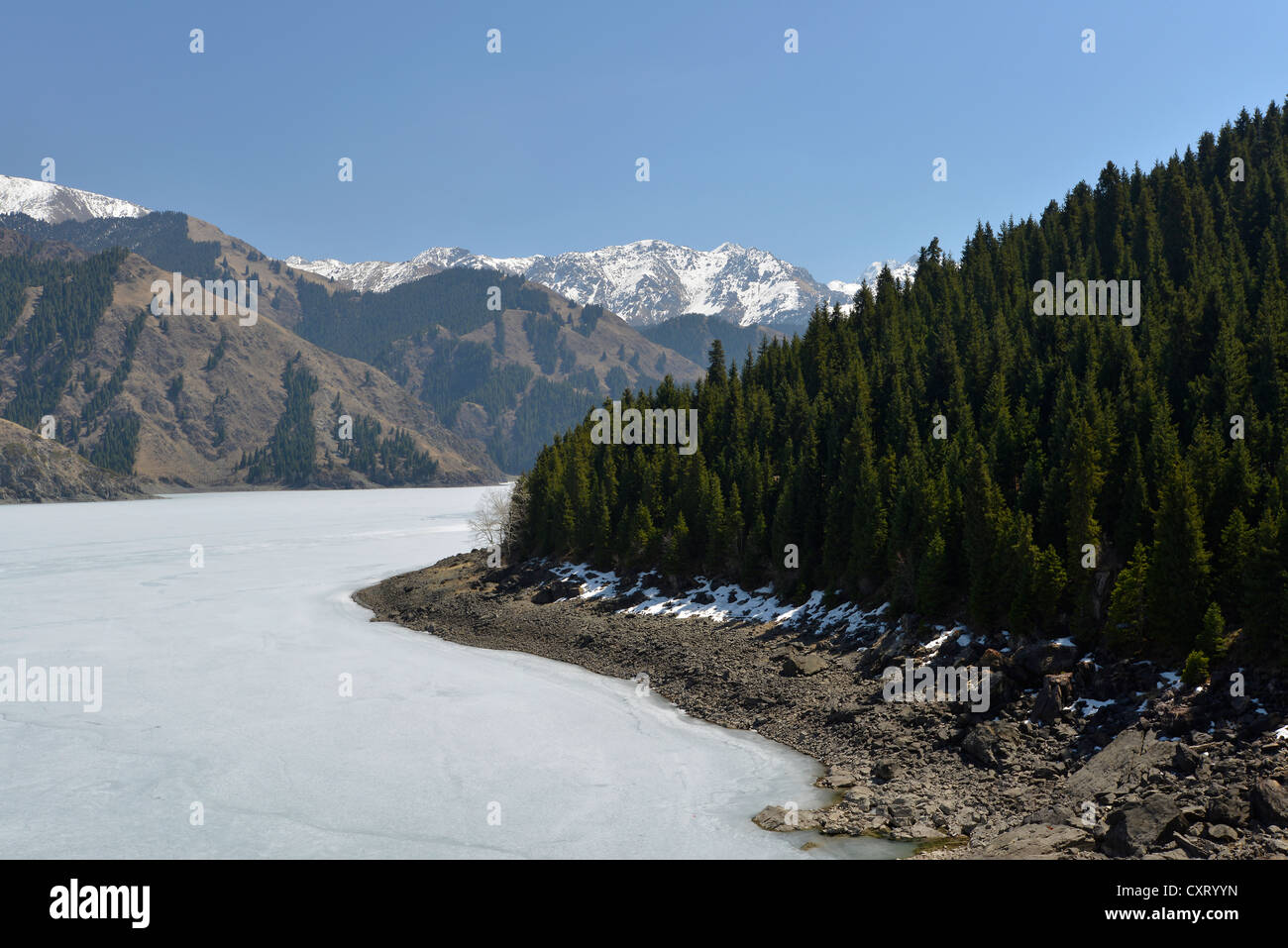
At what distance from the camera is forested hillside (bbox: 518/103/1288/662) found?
3875 centimetres

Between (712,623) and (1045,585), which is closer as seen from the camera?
(1045,585)

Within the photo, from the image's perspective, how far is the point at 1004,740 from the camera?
107 feet

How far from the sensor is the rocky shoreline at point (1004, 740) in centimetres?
2398

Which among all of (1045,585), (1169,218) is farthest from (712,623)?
(1169,218)

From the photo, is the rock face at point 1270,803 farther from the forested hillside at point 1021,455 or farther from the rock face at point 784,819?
the rock face at point 784,819

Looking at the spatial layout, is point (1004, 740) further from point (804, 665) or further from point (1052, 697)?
point (804, 665)

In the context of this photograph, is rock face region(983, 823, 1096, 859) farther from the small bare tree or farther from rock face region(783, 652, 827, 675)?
the small bare tree

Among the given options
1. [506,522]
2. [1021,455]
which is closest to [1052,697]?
[1021,455]

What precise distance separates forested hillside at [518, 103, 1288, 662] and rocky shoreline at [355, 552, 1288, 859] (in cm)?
334

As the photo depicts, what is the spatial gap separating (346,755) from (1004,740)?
92.7 feet

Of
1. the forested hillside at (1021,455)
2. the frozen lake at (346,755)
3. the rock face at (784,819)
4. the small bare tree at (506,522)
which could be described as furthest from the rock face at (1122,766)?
the small bare tree at (506,522)

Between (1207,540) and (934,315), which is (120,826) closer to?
(1207,540)
